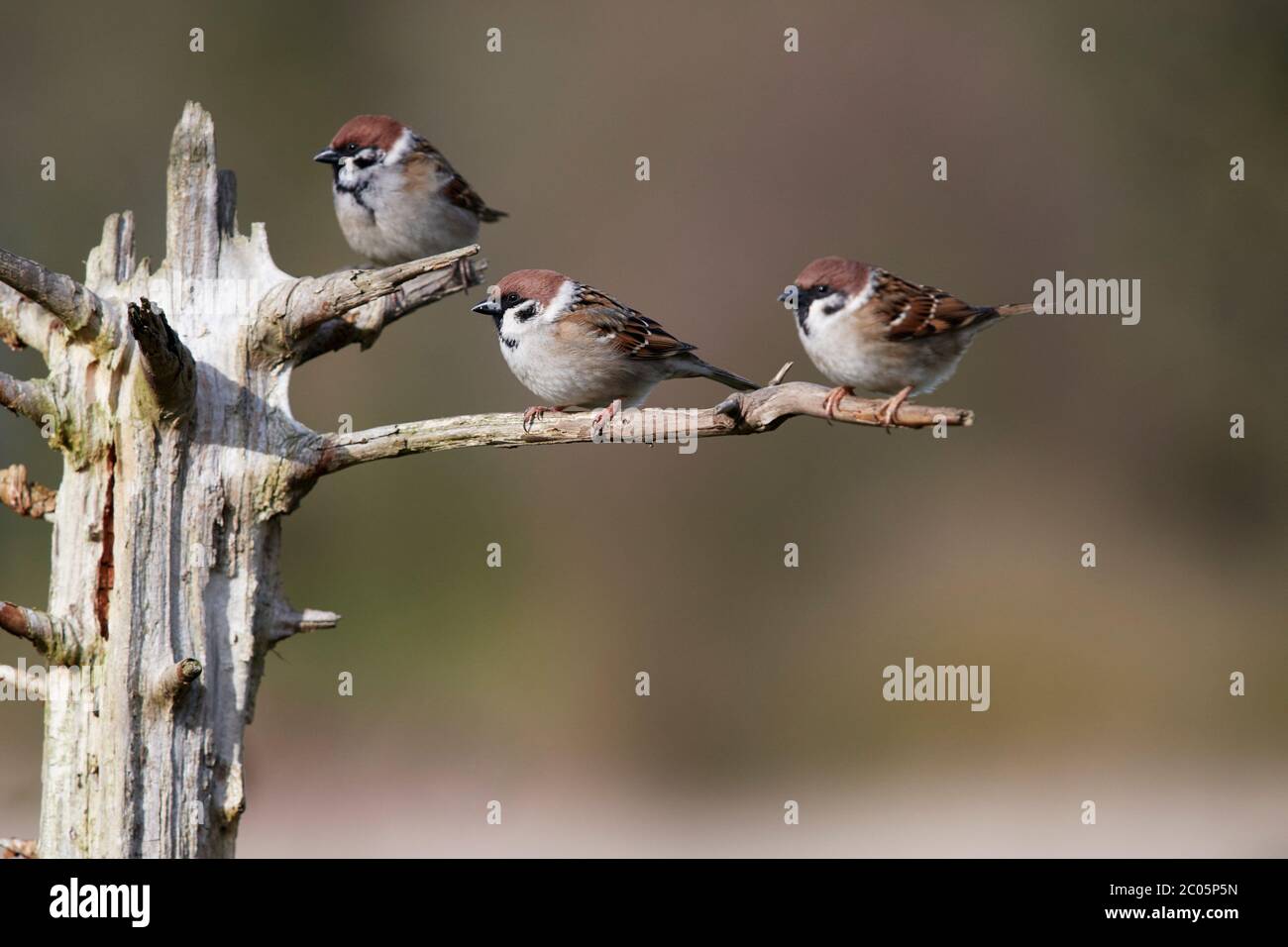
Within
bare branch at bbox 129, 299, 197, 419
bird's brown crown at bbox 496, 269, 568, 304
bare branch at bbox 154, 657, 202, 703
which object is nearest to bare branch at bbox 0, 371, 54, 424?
bare branch at bbox 129, 299, 197, 419

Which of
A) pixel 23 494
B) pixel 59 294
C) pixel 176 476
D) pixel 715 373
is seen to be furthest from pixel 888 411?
pixel 23 494

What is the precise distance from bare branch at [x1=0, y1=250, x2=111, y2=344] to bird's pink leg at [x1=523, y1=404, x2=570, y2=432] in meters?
1.13

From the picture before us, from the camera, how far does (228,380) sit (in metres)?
3.68

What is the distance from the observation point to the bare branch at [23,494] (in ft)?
12.1

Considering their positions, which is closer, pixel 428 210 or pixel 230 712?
pixel 230 712

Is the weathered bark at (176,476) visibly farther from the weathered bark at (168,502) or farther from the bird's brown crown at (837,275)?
the bird's brown crown at (837,275)

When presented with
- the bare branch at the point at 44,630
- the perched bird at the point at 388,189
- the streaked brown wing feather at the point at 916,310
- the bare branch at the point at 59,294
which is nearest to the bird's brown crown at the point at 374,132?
the perched bird at the point at 388,189

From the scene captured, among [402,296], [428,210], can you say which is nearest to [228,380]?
[402,296]

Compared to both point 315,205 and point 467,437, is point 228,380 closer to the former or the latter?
point 467,437

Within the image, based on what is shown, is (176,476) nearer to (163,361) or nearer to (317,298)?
(163,361)

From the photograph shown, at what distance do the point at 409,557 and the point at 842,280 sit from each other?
539 cm

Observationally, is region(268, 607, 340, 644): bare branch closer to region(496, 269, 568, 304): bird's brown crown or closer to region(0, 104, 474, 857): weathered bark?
region(0, 104, 474, 857): weathered bark

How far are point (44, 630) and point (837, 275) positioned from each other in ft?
7.61

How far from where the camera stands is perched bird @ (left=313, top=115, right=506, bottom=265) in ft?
16.3
